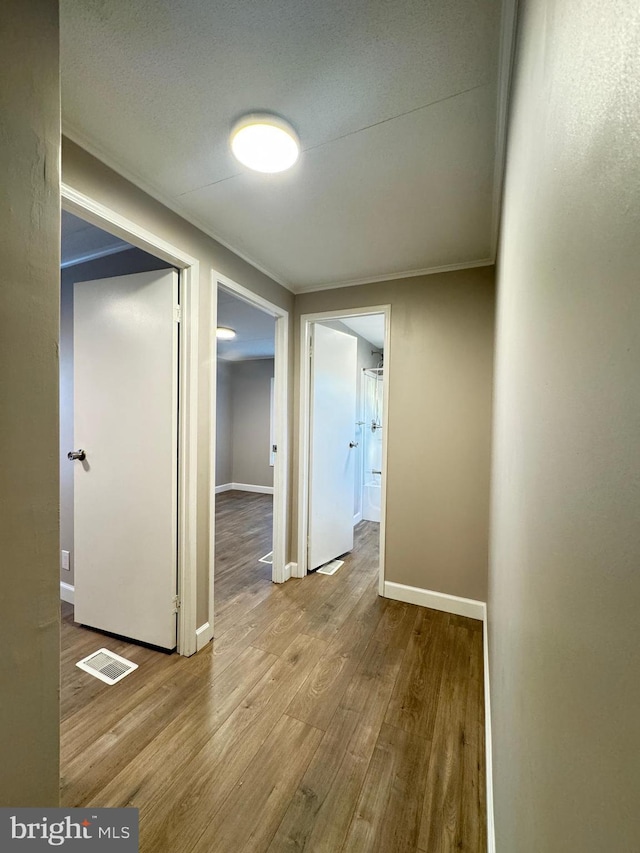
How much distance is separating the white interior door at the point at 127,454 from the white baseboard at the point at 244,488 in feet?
13.5

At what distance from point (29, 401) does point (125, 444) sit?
1338 mm

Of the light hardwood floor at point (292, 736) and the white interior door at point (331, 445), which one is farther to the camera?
the white interior door at point (331, 445)

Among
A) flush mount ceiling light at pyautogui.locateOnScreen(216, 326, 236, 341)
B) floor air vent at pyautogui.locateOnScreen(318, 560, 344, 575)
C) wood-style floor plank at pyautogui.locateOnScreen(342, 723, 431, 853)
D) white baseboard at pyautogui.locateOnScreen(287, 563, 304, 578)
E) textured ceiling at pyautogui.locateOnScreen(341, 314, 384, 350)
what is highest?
flush mount ceiling light at pyautogui.locateOnScreen(216, 326, 236, 341)

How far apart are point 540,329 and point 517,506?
0.43m

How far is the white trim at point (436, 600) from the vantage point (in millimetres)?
2334

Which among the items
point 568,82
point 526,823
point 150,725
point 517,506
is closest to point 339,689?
point 150,725

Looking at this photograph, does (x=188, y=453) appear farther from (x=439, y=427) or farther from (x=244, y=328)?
(x=244, y=328)

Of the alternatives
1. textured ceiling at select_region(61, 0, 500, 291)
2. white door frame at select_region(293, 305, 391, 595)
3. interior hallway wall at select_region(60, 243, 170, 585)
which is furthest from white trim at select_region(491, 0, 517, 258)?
interior hallway wall at select_region(60, 243, 170, 585)

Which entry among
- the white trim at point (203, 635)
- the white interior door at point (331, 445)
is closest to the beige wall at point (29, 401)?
the white trim at point (203, 635)

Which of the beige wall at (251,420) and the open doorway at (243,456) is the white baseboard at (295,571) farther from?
the beige wall at (251,420)

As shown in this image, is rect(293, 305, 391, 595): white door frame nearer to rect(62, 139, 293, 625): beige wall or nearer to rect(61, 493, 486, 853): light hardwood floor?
rect(62, 139, 293, 625): beige wall

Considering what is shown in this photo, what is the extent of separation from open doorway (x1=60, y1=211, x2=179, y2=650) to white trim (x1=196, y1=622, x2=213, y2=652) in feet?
0.44

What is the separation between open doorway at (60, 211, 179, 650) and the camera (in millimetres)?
1907

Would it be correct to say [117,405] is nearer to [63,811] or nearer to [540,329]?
[63,811]
